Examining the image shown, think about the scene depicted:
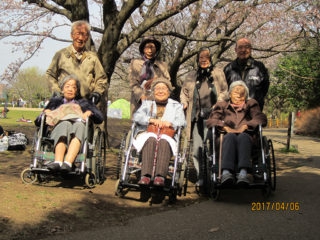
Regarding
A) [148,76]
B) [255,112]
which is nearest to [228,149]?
[255,112]

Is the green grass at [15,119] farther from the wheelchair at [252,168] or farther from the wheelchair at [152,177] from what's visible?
the wheelchair at [252,168]

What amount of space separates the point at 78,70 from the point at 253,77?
93.1 inches

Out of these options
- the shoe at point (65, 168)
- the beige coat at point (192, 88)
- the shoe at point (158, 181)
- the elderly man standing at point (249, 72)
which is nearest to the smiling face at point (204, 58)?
the beige coat at point (192, 88)

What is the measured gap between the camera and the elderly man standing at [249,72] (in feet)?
18.5

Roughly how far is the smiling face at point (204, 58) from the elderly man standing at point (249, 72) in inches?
17.1

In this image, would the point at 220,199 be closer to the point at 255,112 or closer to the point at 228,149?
the point at 228,149

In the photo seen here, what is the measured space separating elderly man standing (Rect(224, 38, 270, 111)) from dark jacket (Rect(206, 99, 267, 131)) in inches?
25.2

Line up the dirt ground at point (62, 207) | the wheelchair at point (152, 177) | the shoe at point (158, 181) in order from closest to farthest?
1. the dirt ground at point (62, 207)
2. the shoe at point (158, 181)
3. the wheelchair at point (152, 177)

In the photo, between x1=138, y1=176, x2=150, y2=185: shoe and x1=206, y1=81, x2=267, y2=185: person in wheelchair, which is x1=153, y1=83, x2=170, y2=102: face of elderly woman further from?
x1=138, y1=176, x2=150, y2=185: shoe

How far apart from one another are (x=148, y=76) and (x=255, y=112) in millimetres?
1577

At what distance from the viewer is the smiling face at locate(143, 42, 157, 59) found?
5.66m

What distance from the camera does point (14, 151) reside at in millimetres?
9336

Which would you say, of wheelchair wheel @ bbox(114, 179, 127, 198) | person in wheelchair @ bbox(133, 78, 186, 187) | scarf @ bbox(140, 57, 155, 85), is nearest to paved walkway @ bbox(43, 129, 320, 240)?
person in wheelchair @ bbox(133, 78, 186, 187)

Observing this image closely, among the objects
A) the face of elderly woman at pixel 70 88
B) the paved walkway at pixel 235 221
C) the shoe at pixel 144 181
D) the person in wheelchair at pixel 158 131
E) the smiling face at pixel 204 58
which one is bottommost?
the paved walkway at pixel 235 221
